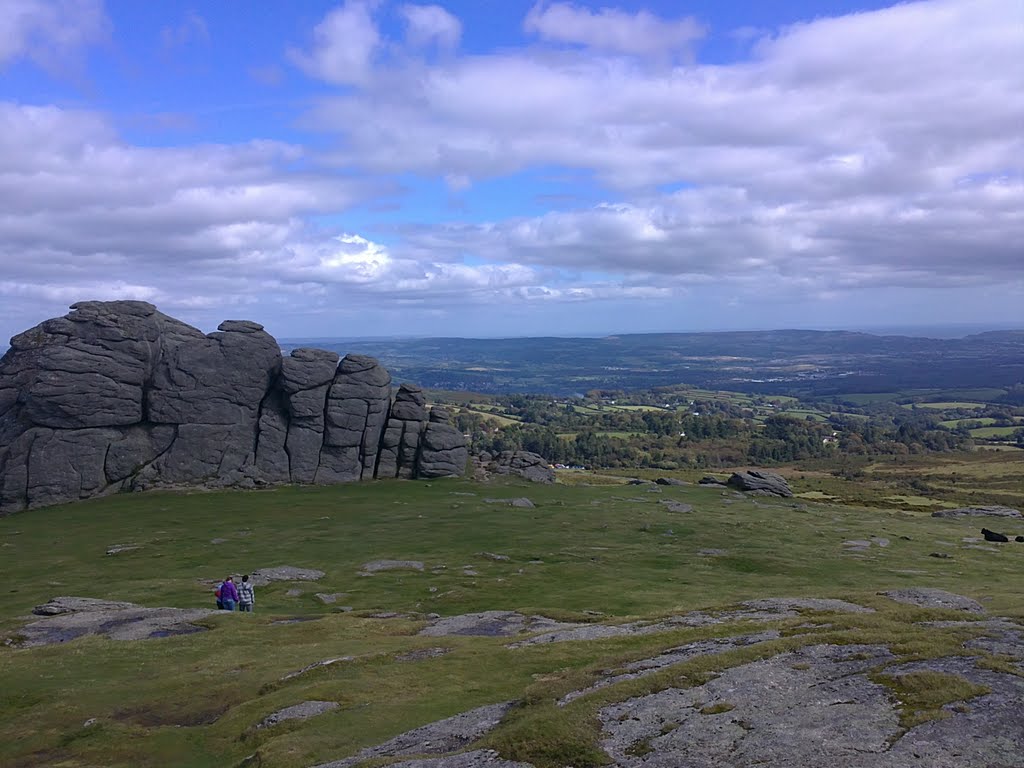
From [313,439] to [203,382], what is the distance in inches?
686

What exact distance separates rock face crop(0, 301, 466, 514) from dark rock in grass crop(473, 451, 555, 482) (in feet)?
20.4

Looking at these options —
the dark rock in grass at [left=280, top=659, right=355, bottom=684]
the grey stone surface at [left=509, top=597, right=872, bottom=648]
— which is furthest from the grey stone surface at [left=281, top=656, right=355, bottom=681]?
the grey stone surface at [left=509, top=597, right=872, bottom=648]

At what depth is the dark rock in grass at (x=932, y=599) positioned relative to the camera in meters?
41.7

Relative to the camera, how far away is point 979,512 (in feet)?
356

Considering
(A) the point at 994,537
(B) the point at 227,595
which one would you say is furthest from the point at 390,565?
A: (A) the point at 994,537

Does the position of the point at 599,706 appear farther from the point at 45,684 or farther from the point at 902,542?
the point at 902,542

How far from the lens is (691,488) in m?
116

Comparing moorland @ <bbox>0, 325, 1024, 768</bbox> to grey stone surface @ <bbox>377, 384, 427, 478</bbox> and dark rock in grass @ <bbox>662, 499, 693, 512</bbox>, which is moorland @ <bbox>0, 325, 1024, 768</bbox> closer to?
dark rock in grass @ <bbox>662, 499, 693, 512</bbox>

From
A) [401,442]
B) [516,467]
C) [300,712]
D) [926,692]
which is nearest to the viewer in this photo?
[926,692]

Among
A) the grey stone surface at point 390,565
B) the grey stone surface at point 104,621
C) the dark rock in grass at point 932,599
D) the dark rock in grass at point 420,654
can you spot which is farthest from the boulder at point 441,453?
the dark rock in grass at point 420,654

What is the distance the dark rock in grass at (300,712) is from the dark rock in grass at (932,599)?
32.0 meters

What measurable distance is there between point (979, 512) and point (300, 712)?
368 feet

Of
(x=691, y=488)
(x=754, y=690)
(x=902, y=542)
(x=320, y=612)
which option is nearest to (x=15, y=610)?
(x=320, y=612)

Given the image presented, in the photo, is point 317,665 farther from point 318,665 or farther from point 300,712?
point 300,712
